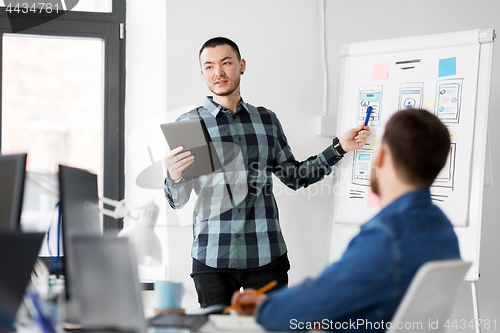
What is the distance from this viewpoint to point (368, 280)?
3.19 ft

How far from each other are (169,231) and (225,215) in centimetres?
55

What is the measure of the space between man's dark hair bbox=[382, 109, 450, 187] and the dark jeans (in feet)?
3.55

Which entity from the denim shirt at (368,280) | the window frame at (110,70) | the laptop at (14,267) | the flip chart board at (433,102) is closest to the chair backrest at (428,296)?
the denim shirt at (368,280)

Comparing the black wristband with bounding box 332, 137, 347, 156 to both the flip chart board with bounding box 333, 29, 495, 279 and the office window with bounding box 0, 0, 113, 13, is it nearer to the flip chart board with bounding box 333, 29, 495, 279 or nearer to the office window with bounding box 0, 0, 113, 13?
the flip chart board with bounding box 333, 29, 495, 279

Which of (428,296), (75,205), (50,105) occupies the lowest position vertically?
(428,296)

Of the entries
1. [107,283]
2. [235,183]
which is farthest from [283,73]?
[107,283]

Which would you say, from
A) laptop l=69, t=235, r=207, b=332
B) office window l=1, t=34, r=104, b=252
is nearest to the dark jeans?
office window l=1, t=34, r=104, b=252

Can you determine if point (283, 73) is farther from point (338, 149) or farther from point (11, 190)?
point (11, 190)

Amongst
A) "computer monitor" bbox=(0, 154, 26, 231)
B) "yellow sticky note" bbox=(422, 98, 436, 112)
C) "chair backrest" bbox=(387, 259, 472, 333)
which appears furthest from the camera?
"yellow sticky note" bbox=(422, 98, 436, 112)

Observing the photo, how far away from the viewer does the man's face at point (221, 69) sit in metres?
2.22

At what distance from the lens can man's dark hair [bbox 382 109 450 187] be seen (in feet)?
3.68

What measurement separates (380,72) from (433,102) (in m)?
0.31

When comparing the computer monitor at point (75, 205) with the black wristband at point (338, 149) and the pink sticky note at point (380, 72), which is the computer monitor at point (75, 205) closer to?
the black wristband at point (338, 149)

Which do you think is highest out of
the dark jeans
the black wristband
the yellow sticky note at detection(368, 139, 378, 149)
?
the yellow sticky note at detection(368, 139, 378, 149)
